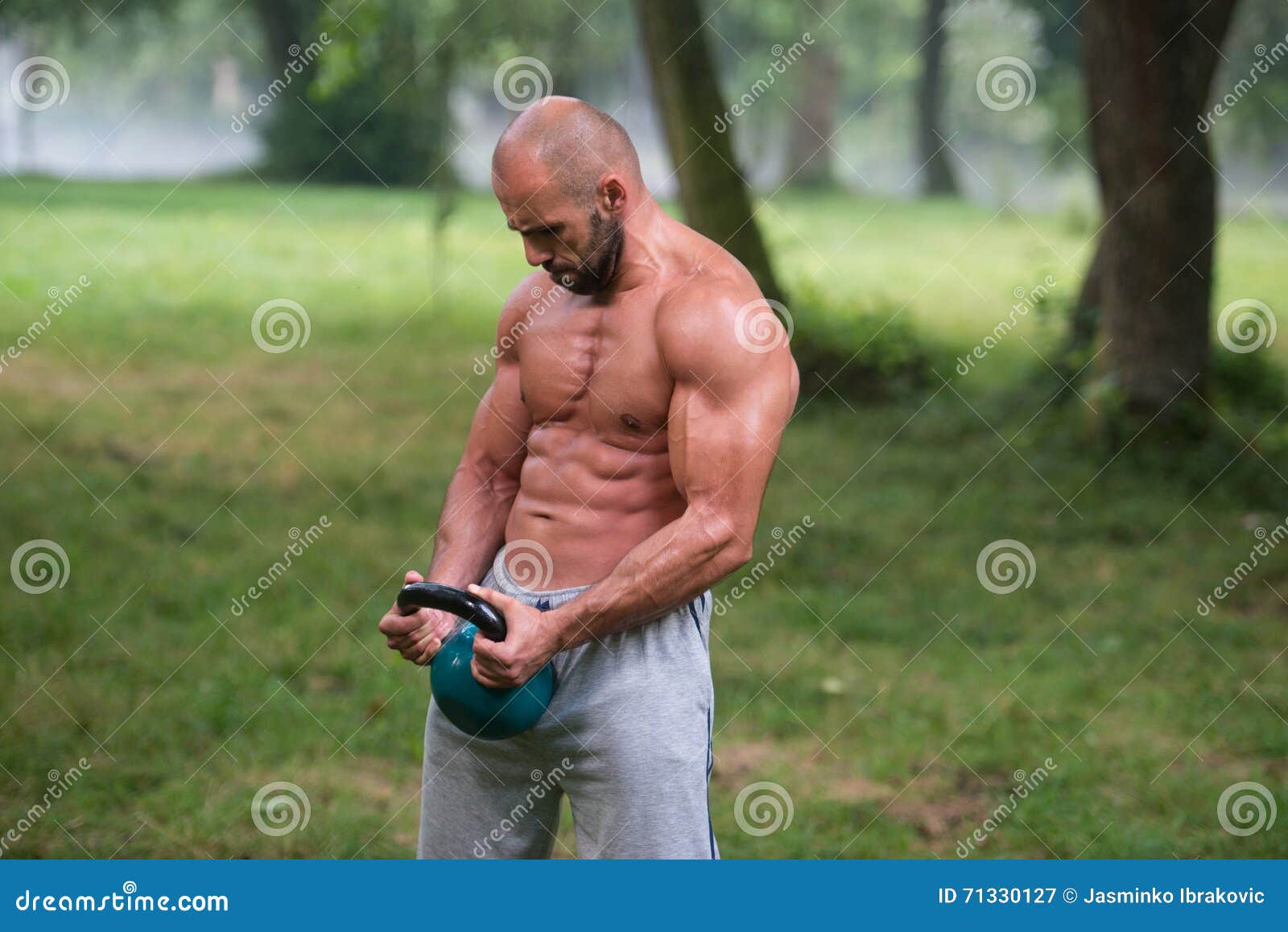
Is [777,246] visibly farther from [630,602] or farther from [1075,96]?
[1075,96]

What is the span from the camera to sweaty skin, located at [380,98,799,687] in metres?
2.61

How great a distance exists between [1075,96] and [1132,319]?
2310cm

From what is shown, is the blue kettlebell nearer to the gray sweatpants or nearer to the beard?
the gray sweatpants

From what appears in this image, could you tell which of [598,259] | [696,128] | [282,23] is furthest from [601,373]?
[282,23]

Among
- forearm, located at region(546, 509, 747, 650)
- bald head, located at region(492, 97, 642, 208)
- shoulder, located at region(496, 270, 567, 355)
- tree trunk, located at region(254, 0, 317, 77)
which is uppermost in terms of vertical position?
tree trunk, located at region(254, 0, 317, 77)

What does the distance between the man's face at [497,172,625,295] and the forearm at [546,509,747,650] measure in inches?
19.9

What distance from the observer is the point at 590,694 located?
282cm

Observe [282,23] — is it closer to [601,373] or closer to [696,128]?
[696,128]

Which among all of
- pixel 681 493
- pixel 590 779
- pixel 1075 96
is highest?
pixel 1075 96

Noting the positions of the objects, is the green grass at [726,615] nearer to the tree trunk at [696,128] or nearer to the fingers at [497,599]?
the tree trunk at [696,128]

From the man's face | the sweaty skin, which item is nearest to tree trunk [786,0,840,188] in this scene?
the sweaty skin

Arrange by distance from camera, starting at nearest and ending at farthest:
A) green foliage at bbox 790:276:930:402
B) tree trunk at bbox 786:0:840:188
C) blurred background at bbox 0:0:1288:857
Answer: blurred background at bbox 0:0:1288:857 < green foliage at bbox 790:276:930:402 < tree trunk at bbox 786:0:840:188

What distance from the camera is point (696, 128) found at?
10.6 metres

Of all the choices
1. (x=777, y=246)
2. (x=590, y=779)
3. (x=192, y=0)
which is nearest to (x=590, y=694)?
(x=590, y=779)
